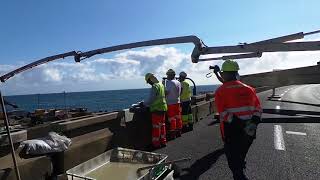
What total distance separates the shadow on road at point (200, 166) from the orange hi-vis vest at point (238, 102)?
1.64 m

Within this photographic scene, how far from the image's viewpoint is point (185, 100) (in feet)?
45.0

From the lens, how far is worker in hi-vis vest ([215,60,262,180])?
6453mm

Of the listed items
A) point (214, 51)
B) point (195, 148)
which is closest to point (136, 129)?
point (195, 148)

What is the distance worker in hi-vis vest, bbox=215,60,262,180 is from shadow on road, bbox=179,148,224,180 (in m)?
1.34

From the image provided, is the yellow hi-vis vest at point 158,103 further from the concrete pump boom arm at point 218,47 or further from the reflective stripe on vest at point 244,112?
the concrete pump boom arm at point 218,47

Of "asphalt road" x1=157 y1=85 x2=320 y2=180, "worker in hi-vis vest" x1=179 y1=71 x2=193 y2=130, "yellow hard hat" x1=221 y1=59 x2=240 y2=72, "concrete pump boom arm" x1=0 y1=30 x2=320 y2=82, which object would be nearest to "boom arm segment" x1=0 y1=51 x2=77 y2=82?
"concrete pump boom arm" x1=0 y1=30 x2=320 y2=82

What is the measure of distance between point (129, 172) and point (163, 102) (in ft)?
13.4

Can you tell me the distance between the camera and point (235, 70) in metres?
6.76

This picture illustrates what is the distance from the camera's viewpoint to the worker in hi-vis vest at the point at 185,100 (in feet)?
44.5

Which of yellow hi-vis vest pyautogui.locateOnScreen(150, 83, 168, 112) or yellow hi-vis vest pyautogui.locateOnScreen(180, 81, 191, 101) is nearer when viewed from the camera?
yellow hi-vis vest pyautogui.locateOnScreen(150, 83, 168, 112)

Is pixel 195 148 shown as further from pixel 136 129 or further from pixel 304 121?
pixel 304 121

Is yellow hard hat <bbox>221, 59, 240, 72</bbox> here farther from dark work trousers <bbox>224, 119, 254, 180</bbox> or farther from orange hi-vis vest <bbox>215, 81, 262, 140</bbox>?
dark work trousers <bbox>224, 119, 254, 180</bbox>

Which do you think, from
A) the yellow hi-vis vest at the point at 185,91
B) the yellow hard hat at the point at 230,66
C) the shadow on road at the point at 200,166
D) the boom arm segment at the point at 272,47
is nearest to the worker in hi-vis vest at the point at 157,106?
the shadow on road at the point at 200,166

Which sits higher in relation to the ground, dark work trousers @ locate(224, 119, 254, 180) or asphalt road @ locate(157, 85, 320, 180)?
dark work trousers @ locate(224, 119, 254, 180)
